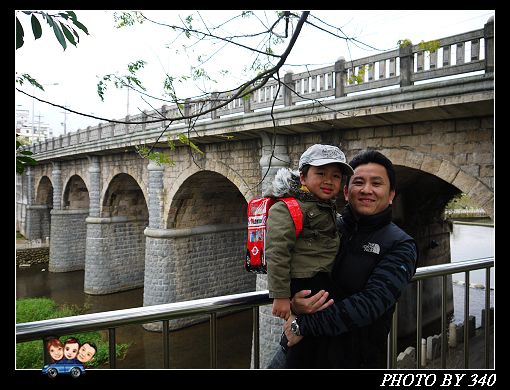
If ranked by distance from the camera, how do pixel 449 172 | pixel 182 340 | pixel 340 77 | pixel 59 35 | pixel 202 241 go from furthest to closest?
1. pixel 202 241
2. pixel 182 340
3. pixel 340 77
4. pixel 449 172
5. pixel 59 35

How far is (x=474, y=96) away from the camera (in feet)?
19.6

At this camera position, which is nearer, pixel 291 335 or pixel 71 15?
pixel 291 335

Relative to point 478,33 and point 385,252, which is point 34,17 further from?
point 478,33

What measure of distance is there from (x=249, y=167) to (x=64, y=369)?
9.35 meters

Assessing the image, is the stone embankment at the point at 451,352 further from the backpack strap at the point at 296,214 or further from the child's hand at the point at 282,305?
the backpack strap at the point at 296,214

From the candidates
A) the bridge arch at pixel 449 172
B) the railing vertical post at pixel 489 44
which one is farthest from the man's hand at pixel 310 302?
the bridge arch at pixel 449 172

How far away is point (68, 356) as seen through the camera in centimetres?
202

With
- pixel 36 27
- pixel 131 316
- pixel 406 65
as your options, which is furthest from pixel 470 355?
pixel 36 27

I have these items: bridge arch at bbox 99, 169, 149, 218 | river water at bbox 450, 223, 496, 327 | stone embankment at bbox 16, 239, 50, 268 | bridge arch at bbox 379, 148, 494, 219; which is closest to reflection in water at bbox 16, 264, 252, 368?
bridge arch at bbox 99, 169, 149, 218

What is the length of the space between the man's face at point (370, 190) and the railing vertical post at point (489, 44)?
4983mm

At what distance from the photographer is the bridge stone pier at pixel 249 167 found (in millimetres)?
6758

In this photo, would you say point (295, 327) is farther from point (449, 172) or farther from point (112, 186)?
point (112, 186)
